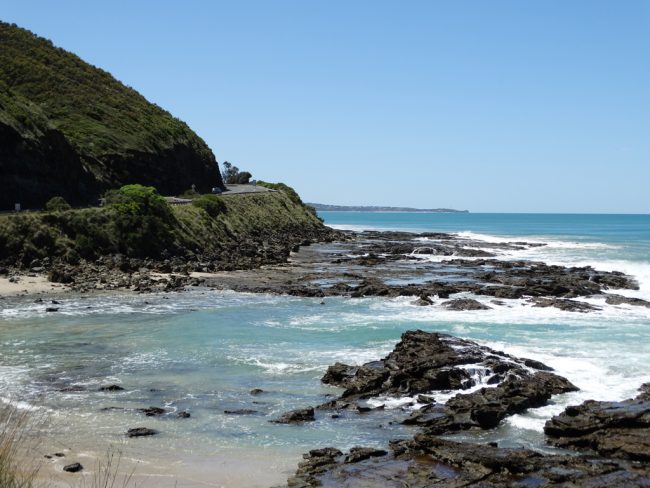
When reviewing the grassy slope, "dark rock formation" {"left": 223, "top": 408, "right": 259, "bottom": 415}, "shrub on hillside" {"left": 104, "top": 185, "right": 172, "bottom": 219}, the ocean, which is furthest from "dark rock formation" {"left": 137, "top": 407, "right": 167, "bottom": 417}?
the grassy slope

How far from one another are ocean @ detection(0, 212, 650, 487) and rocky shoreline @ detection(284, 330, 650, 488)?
563mm

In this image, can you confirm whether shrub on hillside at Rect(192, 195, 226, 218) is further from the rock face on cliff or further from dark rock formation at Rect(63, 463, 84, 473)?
dark rock formation at Rect(63, 463, 84, 473)

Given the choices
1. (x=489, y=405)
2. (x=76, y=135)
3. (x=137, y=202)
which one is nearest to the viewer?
(x=489, y=405)

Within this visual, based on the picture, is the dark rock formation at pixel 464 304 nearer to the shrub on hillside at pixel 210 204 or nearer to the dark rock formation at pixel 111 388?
the dark rock formation at pixel 111 388

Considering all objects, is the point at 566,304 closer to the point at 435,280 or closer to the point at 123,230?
the point at 435,280

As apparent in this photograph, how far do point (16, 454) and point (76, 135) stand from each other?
63.8 meters

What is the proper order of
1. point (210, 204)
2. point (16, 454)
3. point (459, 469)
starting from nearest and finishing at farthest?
1. point (16, 454)
2. point (459, 469)
3. point (210, 204)

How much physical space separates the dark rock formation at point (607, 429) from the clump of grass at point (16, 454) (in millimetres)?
10493

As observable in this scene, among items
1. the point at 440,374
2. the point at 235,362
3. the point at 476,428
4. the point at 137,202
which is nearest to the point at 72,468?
the point at 476,428

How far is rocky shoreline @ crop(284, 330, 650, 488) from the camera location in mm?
12281

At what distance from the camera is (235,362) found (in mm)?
22453

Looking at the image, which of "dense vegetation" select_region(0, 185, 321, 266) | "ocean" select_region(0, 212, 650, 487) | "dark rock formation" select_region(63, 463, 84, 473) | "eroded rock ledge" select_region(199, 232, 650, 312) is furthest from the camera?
"dense vegetation" select_region(0, 185, 321, 266)

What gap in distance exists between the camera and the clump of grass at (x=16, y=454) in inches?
281

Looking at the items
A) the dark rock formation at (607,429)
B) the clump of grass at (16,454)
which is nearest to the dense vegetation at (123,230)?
the clump of grass at (16,454)
